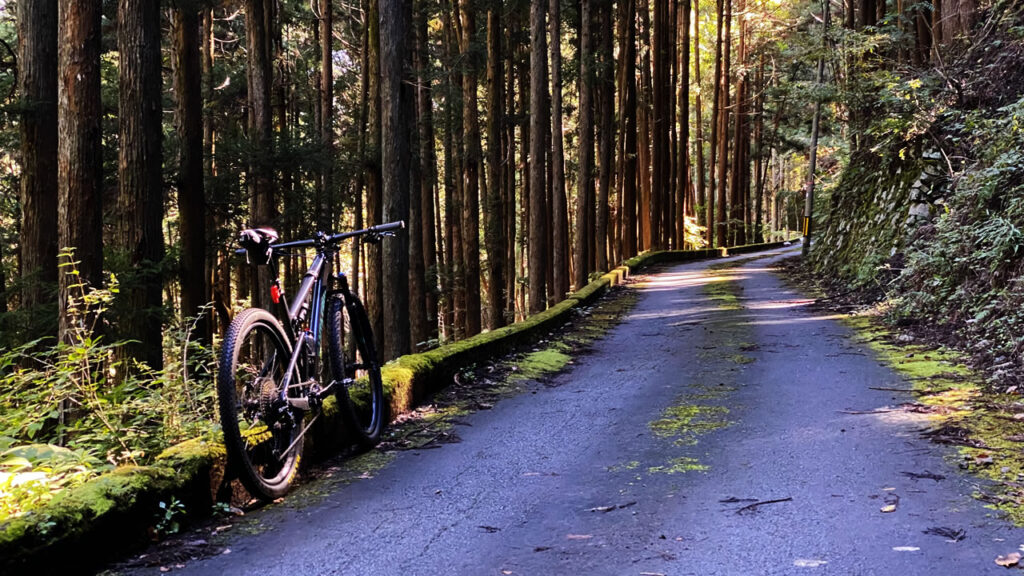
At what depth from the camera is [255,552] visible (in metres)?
3.45

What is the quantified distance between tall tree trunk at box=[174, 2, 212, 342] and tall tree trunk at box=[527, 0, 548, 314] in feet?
23.0

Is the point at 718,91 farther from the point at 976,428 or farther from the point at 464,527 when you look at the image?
the point at 464,527

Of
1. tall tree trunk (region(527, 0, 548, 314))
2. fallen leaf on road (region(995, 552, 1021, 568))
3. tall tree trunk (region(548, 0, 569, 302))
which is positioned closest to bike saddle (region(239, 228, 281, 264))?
fallen leaf on road (region(995, 552, 1021, 568))

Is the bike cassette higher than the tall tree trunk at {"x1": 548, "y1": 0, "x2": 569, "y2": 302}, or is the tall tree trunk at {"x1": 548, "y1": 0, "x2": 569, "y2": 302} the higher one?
the tall tree trunk at {"x1": 548, "y1": 0, "x2": 569, "y2": 302}

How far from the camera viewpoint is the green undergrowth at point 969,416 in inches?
164

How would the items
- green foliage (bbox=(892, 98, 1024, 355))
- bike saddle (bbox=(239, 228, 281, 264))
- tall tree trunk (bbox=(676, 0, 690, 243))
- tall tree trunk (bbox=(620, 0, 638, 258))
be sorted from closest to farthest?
bike saddle (bbox=(239, 228, 281, 264)) → green foliage (bbox=(892, 98, 1024, 355)) → tall tree trunk (bbox=(620, 0, 638, 258)) → tall tree trunk (bbox=(676, 0, 690, 243))

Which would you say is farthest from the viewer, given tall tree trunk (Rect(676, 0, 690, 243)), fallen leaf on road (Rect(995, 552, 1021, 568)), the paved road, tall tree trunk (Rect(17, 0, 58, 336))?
tall tree trunk (Rect(676, 0, 690, 243))

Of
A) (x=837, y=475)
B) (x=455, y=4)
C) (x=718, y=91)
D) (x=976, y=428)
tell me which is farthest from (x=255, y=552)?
(x=718, y=91)

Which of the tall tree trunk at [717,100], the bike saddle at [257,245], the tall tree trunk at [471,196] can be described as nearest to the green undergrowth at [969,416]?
the bike saddle at [257,245]

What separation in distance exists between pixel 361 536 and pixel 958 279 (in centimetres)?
929

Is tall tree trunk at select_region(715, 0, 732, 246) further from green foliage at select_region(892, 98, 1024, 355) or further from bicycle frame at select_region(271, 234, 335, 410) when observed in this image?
bicycle frame at select_region(271, 234, 335, 410)

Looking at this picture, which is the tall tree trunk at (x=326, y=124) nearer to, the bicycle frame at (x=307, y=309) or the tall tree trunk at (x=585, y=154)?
the tall tree trunk at (x=585, y=154)

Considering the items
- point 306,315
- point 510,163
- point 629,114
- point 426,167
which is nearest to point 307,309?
point 306,315

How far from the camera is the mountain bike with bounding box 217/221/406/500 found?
12.6 feet
